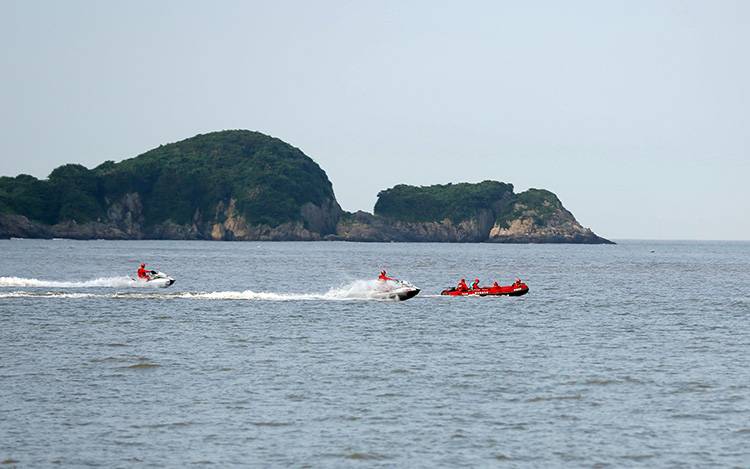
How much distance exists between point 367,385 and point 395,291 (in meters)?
37.0

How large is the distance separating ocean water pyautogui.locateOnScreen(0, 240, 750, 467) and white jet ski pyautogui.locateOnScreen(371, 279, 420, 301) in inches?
100

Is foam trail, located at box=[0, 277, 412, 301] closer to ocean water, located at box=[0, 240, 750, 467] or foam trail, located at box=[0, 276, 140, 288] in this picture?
ocean water, located at box=[0, 240, 750, 467]

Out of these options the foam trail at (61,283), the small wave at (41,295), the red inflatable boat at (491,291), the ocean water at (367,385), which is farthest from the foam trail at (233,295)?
the foam trail at (61,283)

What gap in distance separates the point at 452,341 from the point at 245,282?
2244 inches

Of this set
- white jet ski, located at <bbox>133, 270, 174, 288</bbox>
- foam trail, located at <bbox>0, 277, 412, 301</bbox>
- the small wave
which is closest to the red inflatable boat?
foam trail, located at <bbox>0, 277, 412, 301</bbox>

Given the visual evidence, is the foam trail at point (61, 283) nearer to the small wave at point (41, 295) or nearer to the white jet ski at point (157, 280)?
the white jet ski at point (157, 280)

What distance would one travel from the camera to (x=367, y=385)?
125 ft

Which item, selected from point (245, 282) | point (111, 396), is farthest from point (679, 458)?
point (245, 282)

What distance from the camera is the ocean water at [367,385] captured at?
28531 millimetres

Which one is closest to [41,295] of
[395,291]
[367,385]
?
[395,291]

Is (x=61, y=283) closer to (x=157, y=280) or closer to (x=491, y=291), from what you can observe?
(x=157, y=280)

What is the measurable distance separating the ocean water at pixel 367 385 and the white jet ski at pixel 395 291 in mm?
2549

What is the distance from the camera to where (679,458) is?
91.8 feet

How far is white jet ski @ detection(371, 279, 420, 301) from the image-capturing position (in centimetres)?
7447
